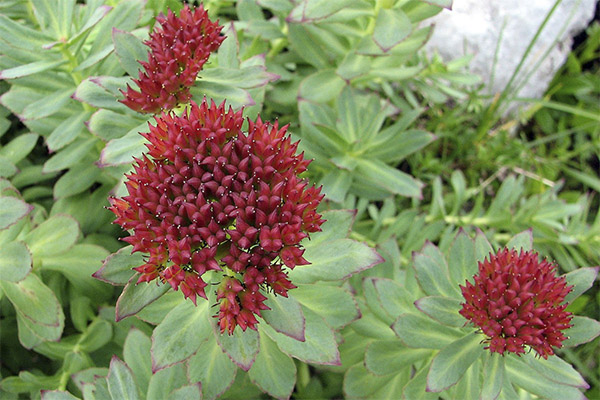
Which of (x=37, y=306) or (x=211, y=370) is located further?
(x=37, y=306)

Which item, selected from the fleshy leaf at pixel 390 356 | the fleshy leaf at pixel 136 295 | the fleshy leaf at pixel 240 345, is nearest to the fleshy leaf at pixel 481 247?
the fleshy leaf at pixel 390 356

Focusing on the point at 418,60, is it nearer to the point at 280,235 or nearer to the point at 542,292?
the point at 542,292

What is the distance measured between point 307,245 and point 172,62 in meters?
0.78

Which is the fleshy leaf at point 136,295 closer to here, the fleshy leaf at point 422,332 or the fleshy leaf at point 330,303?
the fleshy leaf at point 330,303

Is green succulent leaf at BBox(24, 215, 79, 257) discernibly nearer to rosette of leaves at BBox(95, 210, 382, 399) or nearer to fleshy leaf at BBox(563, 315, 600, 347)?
rosette of leaves at BBox(95, 210, 382, 399)

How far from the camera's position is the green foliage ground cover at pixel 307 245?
1781 millimetres

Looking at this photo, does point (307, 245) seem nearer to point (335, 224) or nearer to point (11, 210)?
point (335, 224)

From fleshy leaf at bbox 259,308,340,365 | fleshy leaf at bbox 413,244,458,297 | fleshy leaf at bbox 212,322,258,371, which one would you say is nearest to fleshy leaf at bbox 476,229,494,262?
fleshy leaf at bbox 413,244,458,297

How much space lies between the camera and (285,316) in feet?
5.31

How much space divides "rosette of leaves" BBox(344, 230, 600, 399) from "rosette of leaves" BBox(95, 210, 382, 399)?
247 mm

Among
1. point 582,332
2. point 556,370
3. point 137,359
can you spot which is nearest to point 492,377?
point 556,370

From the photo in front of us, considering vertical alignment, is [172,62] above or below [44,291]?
above

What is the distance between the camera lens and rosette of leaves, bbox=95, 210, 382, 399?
63.0 inches

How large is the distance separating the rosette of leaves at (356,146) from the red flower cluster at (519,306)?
76 centimetres
